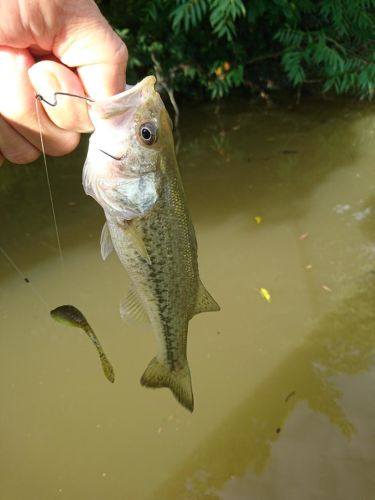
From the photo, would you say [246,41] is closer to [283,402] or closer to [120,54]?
[283,402]

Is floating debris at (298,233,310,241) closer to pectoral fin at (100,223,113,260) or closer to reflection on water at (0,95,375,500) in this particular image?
reflection on water at (0,95,375,500)

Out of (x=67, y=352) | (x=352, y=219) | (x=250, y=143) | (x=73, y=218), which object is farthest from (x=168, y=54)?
(x=67, y=352)

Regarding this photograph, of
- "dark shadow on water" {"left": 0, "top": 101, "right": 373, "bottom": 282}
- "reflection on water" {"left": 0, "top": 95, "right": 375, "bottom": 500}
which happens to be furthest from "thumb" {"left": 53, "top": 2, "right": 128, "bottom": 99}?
"dark shadow on water" {"left": 0, "top": 101, "right": 373, "bottom": 282}

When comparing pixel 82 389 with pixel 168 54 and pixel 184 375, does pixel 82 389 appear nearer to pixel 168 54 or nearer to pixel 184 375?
pixel 184 375

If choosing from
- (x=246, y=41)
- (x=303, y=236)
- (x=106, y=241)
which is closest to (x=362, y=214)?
(x=303, y=236)

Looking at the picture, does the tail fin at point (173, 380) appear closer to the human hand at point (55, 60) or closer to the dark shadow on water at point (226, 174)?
the human hand at point (55, 60)
